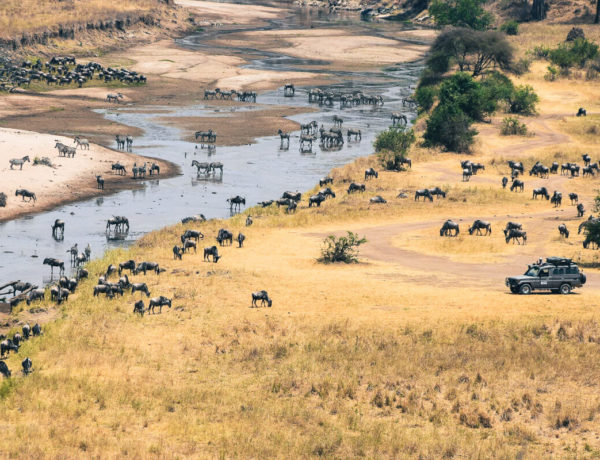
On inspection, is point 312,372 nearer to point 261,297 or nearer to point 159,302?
point 261,297

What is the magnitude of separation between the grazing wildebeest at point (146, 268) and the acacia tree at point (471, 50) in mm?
82204

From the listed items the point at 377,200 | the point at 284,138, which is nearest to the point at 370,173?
the point at 377,200

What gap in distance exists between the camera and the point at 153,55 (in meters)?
148

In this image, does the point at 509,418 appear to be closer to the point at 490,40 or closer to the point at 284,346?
the point at 284,346

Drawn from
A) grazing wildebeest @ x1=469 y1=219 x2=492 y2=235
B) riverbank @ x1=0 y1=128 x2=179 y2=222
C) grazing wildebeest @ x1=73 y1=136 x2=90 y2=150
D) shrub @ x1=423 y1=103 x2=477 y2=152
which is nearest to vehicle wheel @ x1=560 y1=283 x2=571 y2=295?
grazing wildebeest @ x1=469 y1=219 x2=492 y2=235

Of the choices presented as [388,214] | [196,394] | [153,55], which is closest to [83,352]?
[196,394]

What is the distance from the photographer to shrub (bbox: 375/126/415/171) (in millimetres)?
81062

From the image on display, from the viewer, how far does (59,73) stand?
123625 millimetres

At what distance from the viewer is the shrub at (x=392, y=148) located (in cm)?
8106

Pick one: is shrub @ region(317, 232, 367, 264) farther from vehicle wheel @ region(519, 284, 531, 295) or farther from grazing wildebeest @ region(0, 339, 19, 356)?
grazing wildebeest @ region(0, 339, 19, 356)

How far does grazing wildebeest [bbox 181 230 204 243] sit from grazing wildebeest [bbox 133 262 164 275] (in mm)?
6021

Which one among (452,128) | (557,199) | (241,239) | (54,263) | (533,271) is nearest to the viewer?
(533,271)

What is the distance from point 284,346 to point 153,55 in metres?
119

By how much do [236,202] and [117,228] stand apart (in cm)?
1097
